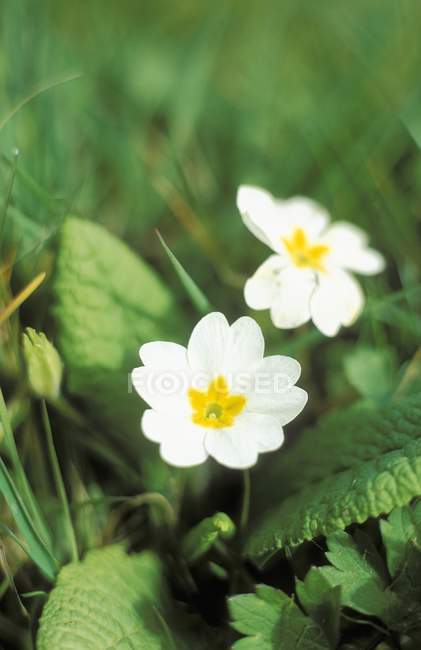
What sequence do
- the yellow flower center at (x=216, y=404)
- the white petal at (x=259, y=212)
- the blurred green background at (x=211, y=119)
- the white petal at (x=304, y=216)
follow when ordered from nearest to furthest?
the yellow flower center at (x=216, y=404)
the white petal at (x=259, y=212)
the white petal at (x=304, y=216)
the blurred green background at (x=211, y=119)

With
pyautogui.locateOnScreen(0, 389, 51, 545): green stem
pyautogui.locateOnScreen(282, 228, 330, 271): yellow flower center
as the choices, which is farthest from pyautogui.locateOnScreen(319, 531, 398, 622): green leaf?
pyautogui.locateOnScreen(282, 228, 330, 271): yellow flower center

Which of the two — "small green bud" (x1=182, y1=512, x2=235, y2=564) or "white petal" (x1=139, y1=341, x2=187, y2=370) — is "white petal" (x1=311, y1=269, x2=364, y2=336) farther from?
"small green bud" (x1=182, y1=512, x2=235, y2=564)

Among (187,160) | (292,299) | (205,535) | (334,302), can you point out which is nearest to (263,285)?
(292,299)

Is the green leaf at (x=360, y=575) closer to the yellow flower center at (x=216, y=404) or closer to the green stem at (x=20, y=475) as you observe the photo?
the yellow flower center at (x=216, y=404)

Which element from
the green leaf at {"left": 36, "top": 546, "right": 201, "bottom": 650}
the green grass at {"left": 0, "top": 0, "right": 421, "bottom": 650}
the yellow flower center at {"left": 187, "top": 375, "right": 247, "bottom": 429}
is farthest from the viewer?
→ the green grass at {"left": 0, "top": 0, "right": 421, "bottom": 650}

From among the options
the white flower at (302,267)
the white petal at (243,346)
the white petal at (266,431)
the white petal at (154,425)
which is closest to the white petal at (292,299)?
the white flower at (302,267)

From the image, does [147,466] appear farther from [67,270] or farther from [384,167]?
[384,167]
